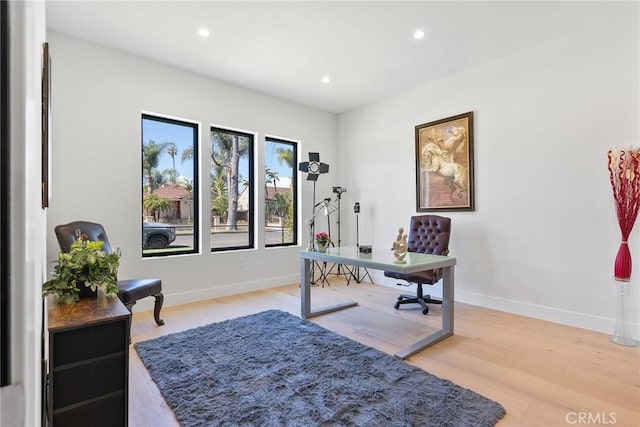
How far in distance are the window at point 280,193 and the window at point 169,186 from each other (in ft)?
3.50

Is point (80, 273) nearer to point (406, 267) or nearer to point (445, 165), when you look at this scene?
point (406, 267)

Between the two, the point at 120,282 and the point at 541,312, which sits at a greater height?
the point at 120,282

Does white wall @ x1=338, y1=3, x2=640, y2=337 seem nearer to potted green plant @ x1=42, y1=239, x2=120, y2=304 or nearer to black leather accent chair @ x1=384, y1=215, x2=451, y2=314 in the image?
black leather accent chair @ x1=384, y1=215, x2=451, y2=314

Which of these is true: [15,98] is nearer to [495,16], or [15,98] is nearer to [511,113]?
[495,16]

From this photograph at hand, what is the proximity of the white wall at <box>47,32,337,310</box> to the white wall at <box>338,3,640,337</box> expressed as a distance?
2689 mm

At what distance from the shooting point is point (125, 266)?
11.4 ft

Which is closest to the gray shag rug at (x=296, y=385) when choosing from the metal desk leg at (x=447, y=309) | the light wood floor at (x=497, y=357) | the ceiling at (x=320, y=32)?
Result: the light wood floor at (x=497, y=357)

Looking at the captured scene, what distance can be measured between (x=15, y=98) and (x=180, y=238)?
13.0 feet

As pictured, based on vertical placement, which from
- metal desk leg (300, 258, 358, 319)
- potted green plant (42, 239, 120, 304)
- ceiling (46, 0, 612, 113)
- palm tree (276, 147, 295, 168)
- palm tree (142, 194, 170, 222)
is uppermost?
ceiling (46, 0, 612, 113)

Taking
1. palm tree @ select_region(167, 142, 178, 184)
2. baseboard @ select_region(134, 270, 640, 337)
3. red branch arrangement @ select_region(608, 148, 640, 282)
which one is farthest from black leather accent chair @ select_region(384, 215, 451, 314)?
palm tree @ select_region(167, 142, 178, 184)

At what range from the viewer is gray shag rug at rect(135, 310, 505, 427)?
1.75 metres

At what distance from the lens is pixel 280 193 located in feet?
16.5

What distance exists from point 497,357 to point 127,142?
4123 mm

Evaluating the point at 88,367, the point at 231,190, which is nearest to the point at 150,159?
the point at 231,190
